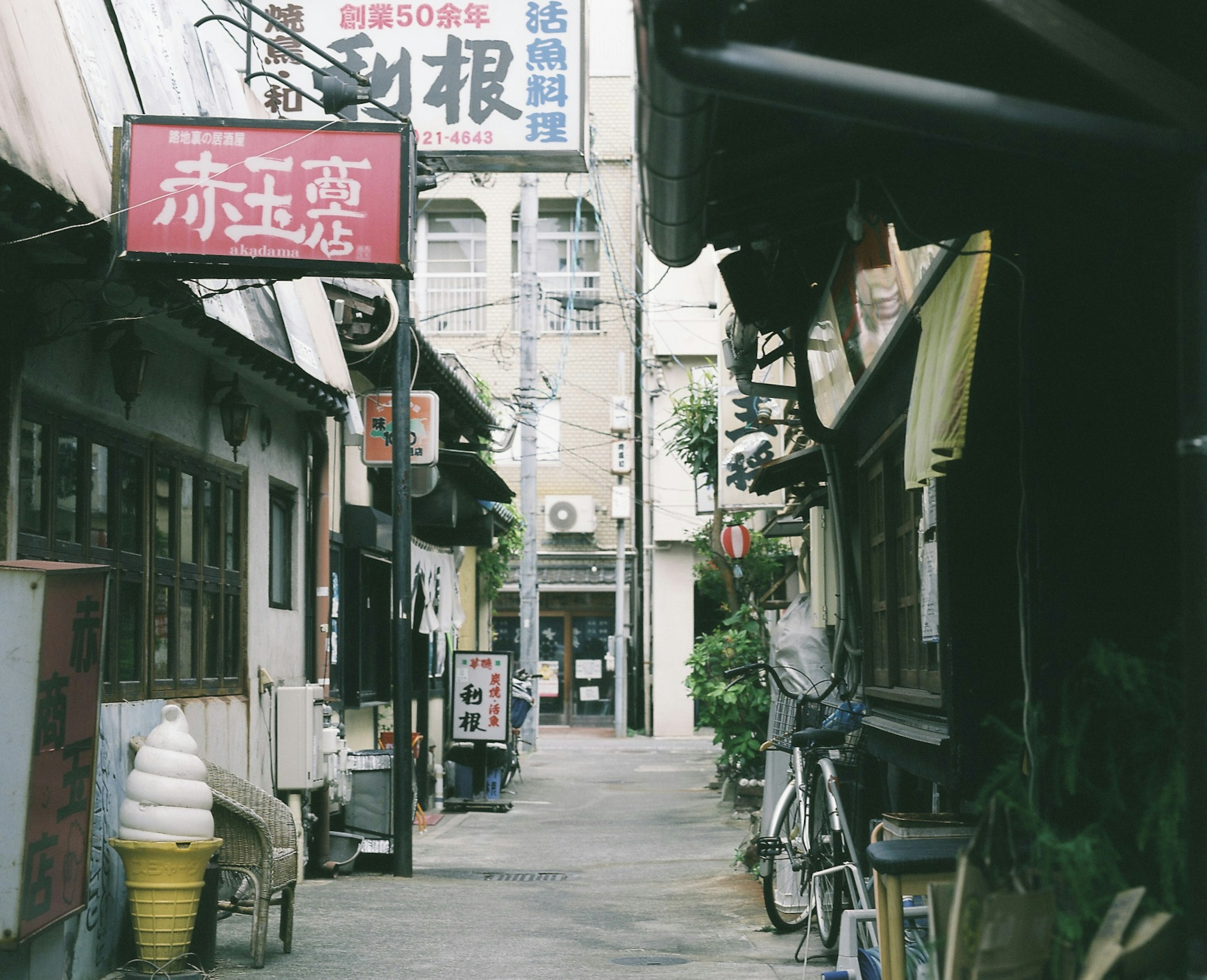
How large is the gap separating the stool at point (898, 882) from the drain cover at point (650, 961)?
3834 mm

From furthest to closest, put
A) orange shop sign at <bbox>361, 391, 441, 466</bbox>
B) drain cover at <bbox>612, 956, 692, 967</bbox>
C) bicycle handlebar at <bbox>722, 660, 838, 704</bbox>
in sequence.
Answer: orange shop sign at <bbox>361, 391, 441, 466</bbox> → bicycle handlebar at <bbox>722, 660, 838, 704</bbox> → drain cover at <bbox>612, 956, 692, 967</bbox>

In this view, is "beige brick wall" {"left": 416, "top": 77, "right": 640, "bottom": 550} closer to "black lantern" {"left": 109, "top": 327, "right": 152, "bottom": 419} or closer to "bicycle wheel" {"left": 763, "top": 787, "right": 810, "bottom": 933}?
"bicycle wheel" {"left": 763, "top": 787, "right": 810, "bottom": 933}

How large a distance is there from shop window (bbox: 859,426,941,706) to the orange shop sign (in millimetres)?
5934

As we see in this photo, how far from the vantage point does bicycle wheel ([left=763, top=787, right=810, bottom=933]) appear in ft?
28.5

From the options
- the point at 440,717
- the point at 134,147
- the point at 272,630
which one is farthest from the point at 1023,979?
the point at 440,717

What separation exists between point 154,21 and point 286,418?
406cm

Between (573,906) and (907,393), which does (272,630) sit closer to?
(573,906)

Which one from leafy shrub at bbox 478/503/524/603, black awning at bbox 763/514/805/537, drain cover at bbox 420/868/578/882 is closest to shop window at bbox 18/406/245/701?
drain cover at bbox 420/868/578/882

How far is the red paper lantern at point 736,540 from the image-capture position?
17.5 m

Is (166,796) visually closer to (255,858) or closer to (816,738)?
(255,858)

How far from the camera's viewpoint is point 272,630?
11797mm

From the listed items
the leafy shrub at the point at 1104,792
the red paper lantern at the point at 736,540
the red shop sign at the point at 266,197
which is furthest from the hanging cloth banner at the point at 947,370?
Answer: the red paper lantern at the point at 736,540

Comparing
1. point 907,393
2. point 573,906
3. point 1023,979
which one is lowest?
point 573,906

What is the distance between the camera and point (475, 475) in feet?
58.5
